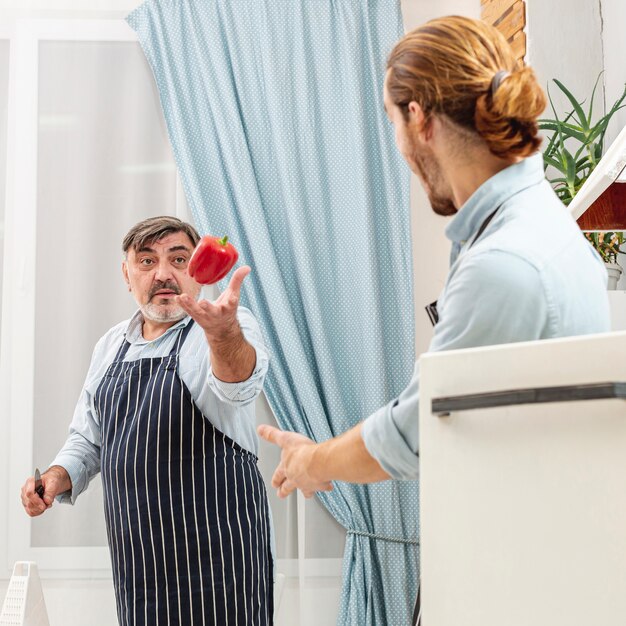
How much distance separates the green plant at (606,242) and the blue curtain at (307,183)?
37.4 inches

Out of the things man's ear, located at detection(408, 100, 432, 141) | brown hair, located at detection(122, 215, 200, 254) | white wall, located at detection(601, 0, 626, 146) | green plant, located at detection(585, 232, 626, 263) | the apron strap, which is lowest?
the apron strap

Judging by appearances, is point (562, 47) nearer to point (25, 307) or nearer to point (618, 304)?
point (618, 304)

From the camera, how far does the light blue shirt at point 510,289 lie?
1.04 meters

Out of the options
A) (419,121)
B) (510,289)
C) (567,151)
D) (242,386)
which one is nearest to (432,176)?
(419,121)

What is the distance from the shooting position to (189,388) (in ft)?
7.07

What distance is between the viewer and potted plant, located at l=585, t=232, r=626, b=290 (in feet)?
8.07

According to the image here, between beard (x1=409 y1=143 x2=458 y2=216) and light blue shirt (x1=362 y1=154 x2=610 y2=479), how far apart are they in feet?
0.24

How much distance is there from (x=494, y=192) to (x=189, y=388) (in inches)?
45.7

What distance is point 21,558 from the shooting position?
321 cm

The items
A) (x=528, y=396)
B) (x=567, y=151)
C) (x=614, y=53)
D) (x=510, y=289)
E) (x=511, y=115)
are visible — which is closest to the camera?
(x=528, y=396)

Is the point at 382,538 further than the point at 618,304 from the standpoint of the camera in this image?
Yes

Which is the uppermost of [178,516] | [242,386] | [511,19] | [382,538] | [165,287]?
[511,19]

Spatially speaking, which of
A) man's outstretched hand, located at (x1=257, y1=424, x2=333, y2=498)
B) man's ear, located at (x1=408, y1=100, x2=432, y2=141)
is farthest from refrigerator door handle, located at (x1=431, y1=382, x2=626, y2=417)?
man's ear, located at (x1=408, y1=100, x2=432, y2=141)

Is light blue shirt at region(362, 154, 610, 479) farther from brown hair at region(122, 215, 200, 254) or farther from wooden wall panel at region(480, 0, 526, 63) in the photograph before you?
wooden wall panel at region(480, 0, 526, 63)
